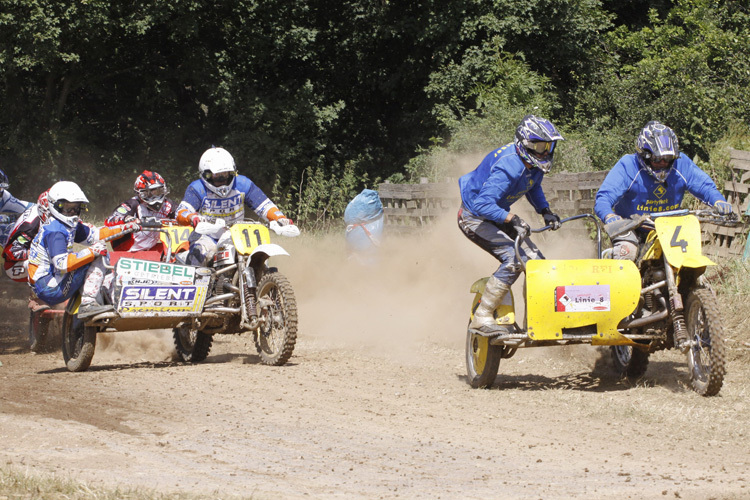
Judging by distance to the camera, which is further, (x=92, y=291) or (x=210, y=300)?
(x=210, y=300)

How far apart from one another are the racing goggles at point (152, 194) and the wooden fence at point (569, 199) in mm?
5271

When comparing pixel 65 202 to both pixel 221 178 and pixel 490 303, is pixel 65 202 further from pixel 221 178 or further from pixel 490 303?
pixel 490 303

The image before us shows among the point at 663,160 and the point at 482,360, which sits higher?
the point at 663,160

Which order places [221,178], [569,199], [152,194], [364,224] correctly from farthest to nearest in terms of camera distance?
[364,224], [569,199], [152,194], [221,178]

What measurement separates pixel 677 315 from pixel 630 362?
1.23m

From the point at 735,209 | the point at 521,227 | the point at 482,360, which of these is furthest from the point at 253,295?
the point at 735,209

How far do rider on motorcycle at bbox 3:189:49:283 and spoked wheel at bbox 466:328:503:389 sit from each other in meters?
5.81

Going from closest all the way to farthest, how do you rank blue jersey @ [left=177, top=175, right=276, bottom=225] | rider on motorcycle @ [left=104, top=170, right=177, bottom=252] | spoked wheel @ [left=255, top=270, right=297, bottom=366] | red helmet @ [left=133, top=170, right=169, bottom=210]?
spoked wheel @ [left=255, top=270, right=297, bottom=366] → blue jersey @ [left=177, top=175, right=276, bottom=225] → rider on motorcycle @ [left=104, top=170, right=177, bottom=252] → red helmet @ [left=133, top=170, right=169, bottom=210]

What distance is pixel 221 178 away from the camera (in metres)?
10.2

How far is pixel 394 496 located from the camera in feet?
16.6

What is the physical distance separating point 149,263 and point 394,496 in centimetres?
526

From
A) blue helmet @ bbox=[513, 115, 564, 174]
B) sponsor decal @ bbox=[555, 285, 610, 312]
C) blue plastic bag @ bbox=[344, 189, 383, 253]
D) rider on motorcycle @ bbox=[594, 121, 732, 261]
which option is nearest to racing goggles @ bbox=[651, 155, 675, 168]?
rider on motorcycle @ bbox=[594, 121, 732, 261]

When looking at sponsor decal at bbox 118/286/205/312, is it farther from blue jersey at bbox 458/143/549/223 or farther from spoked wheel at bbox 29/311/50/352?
blue jersey at bbox 458/143/549/223

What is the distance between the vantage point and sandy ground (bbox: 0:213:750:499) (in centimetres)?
538
